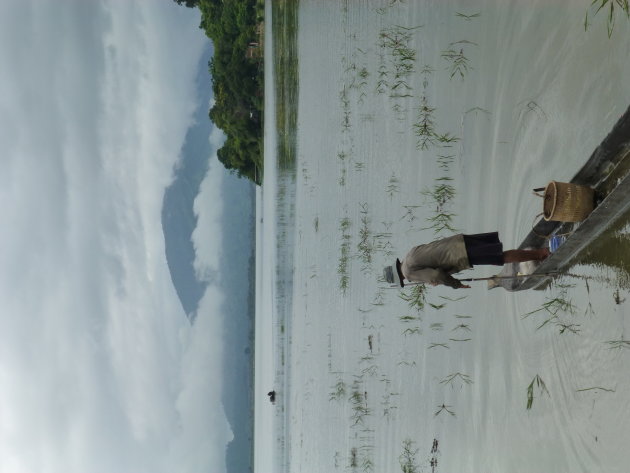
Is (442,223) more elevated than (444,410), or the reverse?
(442,223)

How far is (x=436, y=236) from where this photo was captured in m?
6.49

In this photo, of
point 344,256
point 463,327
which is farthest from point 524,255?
point 344,256

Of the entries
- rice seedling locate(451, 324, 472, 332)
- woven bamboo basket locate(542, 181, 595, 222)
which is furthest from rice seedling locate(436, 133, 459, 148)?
woven bamboo basket locate(542, 181, 595, 222)

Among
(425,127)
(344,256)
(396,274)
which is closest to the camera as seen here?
(396,274)

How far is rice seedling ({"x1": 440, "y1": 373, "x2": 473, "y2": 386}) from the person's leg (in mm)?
2086

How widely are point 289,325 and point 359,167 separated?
4.30 metres

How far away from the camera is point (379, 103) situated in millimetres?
7789

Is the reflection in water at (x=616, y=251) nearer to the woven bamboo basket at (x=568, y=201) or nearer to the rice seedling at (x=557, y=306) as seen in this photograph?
the woven bamboo basket at (x=568, y=201)

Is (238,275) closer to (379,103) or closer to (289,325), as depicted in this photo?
(289,325)

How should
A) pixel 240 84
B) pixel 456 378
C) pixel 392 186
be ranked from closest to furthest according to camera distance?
pixel 456 378
pixel 392 186
pixel 240 84

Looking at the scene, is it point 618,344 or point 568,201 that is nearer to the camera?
point 618,344

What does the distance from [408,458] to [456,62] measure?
5750 millimetres

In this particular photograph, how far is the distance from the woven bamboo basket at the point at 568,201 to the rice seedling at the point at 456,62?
9.86 feet

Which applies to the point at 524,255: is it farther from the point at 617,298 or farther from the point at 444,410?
the point at 444,410
